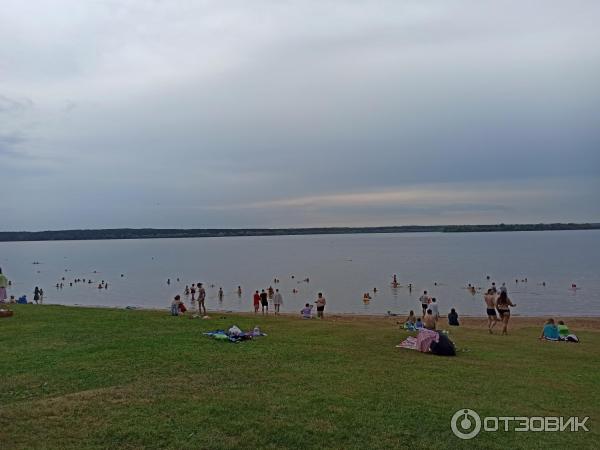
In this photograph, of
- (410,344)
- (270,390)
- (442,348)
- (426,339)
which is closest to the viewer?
(270,390)

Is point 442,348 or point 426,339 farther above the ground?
point 426,339

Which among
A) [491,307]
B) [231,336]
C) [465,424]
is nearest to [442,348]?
[465,424]

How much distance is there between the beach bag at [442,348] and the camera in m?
13.8

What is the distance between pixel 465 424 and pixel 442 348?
543 cm

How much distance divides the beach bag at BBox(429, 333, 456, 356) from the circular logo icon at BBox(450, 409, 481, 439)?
477 centimetres

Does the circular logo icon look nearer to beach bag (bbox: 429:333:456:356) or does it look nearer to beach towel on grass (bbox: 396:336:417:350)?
beach bag (bbox: 429:333:456:356)

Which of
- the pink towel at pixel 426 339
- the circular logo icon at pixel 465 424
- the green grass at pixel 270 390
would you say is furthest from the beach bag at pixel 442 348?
the circular logo icon at pixel 465 424

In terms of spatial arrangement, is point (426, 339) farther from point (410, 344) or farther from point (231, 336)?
point (231, 336)

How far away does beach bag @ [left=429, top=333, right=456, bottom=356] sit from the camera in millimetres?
13773

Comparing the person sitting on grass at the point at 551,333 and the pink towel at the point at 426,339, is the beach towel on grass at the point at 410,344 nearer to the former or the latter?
the pink towel at the point at 426,339

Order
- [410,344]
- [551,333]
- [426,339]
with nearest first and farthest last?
[426,339] → [410,344] → [551,333]

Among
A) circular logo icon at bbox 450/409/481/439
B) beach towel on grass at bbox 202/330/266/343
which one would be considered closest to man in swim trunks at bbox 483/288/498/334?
beach towel on grass at bbox 202/330/266/343

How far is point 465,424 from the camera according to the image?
8.46m

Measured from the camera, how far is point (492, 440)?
8.01 m
